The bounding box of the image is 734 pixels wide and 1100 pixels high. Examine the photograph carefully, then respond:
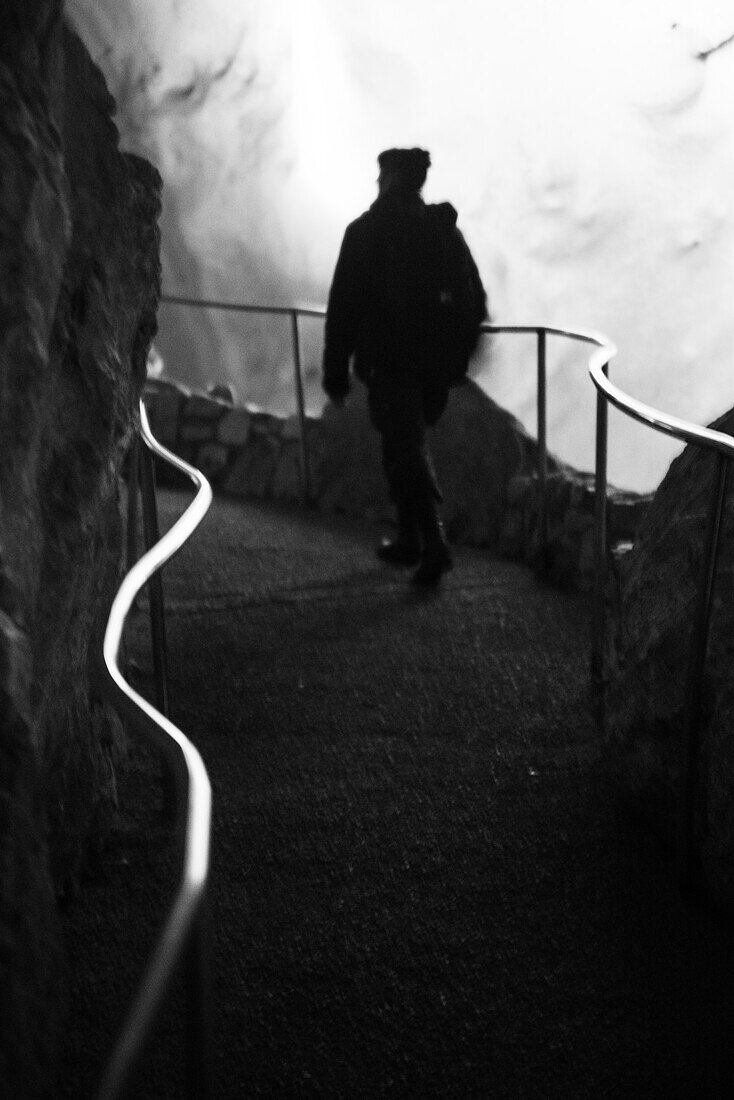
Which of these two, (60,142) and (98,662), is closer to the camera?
(98,662)

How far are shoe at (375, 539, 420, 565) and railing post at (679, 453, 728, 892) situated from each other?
2.37 meters

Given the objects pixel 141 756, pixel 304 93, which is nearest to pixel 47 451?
pixel 141 756

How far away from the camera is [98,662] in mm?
1656

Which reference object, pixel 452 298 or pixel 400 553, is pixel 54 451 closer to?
pixel 452 298

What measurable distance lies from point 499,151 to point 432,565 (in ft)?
14.7

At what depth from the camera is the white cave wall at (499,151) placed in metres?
7.32

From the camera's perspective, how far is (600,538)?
10.1 ft

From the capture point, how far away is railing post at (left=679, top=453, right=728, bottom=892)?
214cm

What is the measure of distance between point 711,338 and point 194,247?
3809mm

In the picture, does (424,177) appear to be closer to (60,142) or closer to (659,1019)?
(60,142)

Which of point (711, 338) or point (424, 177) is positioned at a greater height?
point (424, 177)

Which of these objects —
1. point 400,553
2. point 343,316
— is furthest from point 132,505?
point 400,553

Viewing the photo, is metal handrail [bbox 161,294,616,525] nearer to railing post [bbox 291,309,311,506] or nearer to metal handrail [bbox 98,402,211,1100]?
railing post [bbox 291,309,311,506]

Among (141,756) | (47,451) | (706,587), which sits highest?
(47,451)
